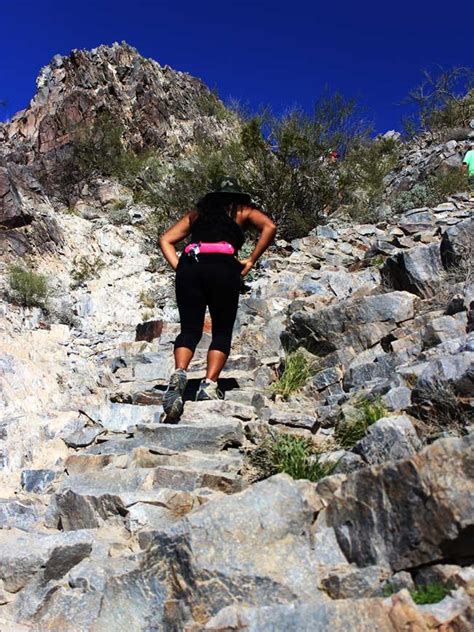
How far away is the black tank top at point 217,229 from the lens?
4.45 meters

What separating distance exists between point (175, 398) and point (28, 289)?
18.2ft

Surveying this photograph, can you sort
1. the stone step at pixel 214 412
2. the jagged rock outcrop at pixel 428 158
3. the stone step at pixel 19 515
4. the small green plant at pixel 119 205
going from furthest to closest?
the small green plant at pixel 119 205 < the jagged rock outcrop at pixel 428 158 < the stone step at pixel 214 412 < the stone step at pixel 19 515

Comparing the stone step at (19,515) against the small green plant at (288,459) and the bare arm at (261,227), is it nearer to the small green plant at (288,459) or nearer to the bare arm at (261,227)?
the small green plant at (288,459)

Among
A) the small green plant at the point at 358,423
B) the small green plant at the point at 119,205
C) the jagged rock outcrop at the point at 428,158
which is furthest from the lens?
the small green plant at the point at 119,205

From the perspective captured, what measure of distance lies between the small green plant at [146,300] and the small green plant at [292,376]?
4763mm

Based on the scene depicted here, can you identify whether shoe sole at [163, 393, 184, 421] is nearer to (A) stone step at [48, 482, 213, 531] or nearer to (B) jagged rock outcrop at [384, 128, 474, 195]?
(A) stone step at [48, 482, 213, 531]

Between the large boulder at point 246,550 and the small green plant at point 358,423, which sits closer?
the large boulder at point 246,550

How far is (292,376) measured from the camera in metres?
5.21

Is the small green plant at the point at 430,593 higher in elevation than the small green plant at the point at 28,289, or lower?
lower

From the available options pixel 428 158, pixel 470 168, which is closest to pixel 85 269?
pixel 470 168

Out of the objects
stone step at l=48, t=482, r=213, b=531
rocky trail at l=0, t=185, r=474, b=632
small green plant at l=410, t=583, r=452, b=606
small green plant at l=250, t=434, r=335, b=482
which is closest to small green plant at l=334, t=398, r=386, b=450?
rocky trail at l=0, t=185, r=474, b=632

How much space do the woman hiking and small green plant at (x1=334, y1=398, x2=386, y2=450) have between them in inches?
49.0

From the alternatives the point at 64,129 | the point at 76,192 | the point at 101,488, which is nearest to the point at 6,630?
the point at 101,488

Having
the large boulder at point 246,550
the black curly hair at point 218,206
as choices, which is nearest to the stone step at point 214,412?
the black curly hair at point 218,206
